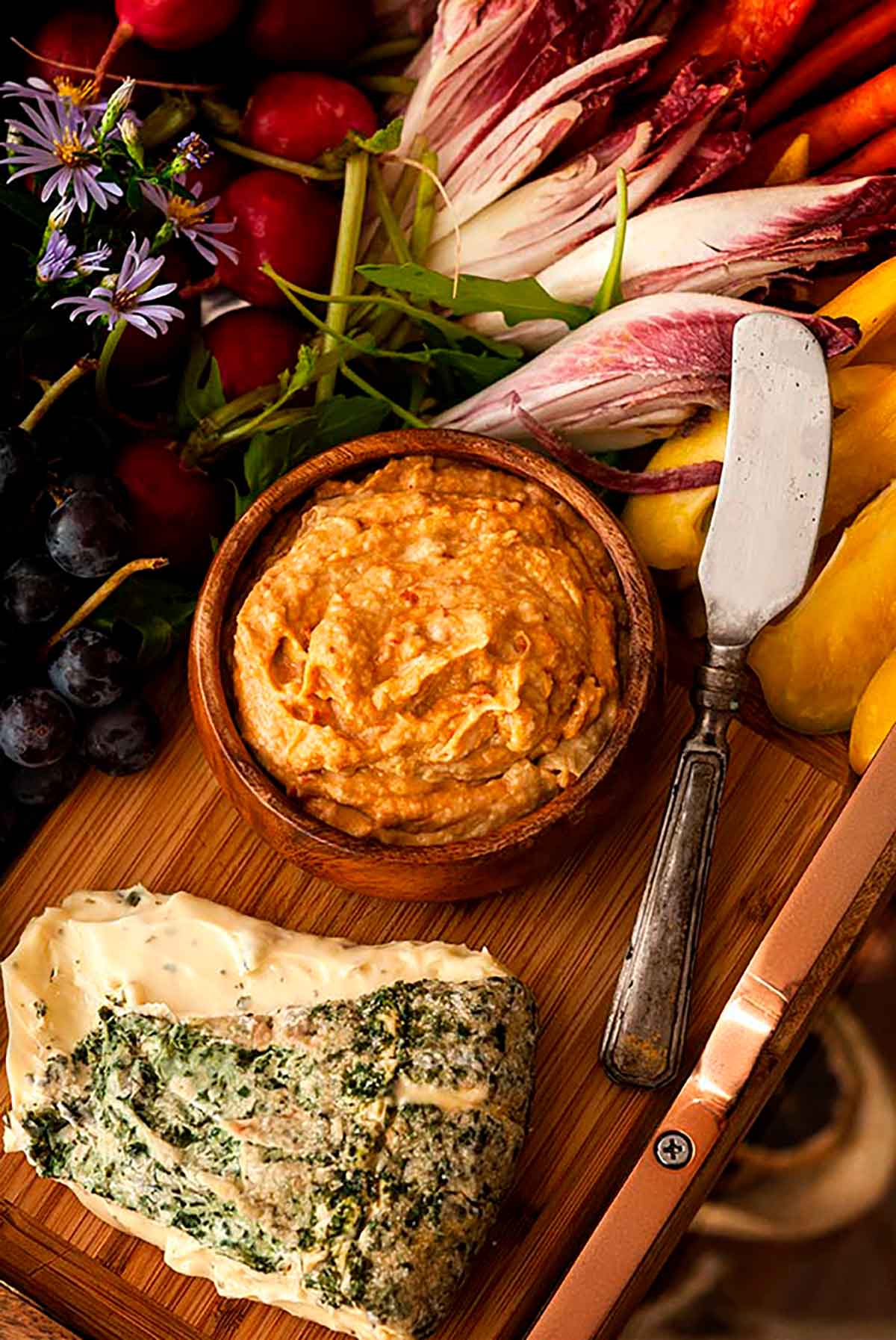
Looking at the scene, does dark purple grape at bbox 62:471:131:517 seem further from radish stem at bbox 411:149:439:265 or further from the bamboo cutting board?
radish stem at bbox 411:149:439:265

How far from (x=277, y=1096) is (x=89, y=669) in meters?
0.51

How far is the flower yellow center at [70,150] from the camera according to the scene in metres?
1.91

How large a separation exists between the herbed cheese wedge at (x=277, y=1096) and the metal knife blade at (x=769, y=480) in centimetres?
50

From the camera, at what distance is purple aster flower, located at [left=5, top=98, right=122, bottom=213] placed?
1909mm

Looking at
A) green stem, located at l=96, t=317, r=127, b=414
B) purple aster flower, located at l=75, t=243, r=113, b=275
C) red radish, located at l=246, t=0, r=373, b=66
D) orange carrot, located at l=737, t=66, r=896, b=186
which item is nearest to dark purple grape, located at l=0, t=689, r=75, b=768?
green stem, located at l=96, t=317, r=127, b=414

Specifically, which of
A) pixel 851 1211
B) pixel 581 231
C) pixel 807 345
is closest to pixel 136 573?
pixel 581 231

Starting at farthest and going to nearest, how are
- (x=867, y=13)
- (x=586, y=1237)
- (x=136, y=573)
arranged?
(x=867, y=13)
(x=136, y=573)
(x=586, y=1237)

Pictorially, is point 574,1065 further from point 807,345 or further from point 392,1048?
point 807,345

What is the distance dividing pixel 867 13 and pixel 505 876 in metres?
1.20

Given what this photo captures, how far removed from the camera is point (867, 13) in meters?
2.18

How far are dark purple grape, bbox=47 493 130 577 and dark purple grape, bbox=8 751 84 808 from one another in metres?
0.23

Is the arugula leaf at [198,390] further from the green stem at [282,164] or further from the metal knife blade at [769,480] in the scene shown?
the metal knife blade at [769,480]

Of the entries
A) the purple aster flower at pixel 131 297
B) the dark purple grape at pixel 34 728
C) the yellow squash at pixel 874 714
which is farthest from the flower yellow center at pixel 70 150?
the yellow squash at pixel 874 714

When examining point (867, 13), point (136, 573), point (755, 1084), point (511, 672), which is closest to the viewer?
point (755, 1084)
